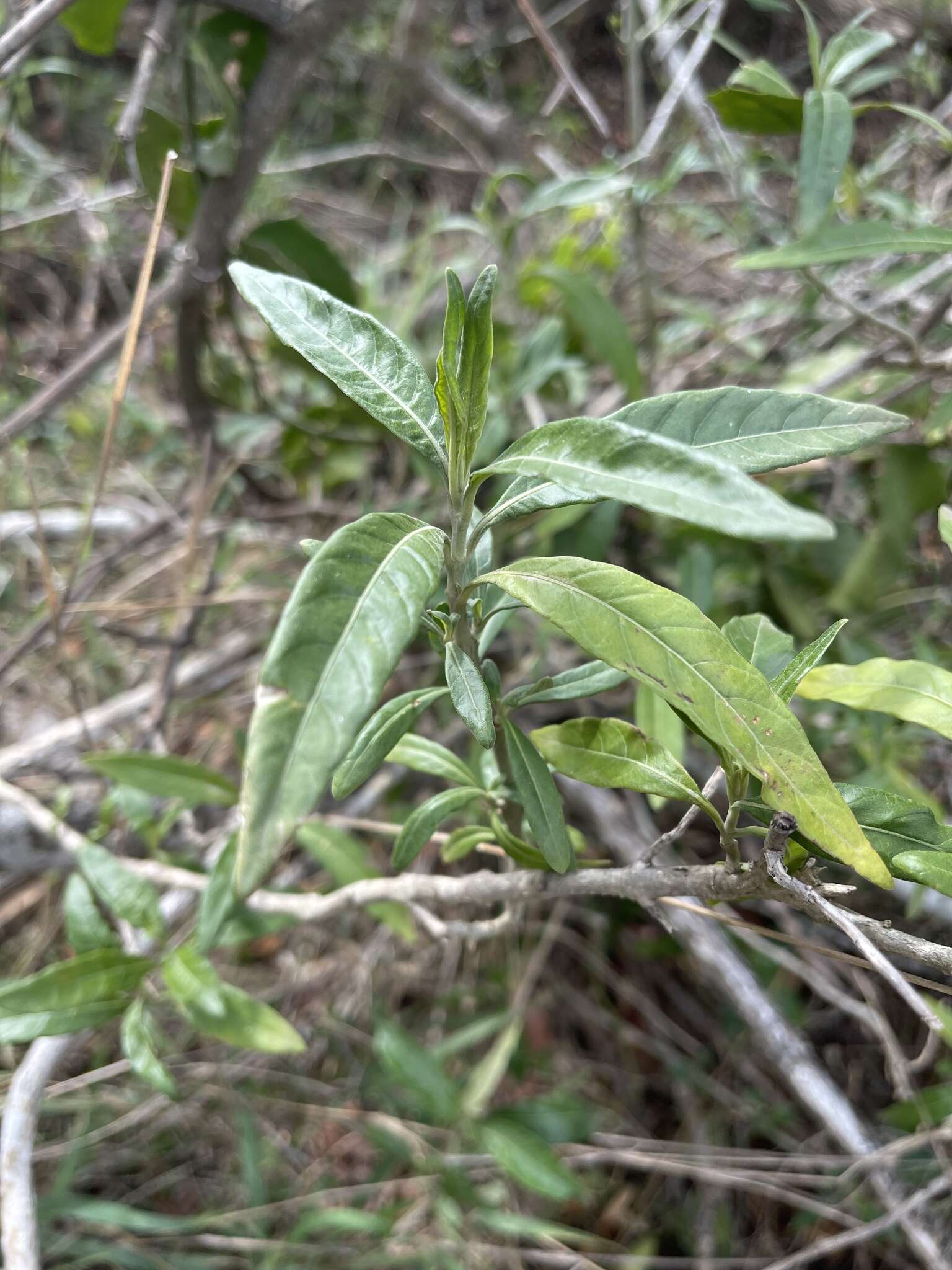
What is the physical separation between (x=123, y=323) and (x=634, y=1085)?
1948 mm

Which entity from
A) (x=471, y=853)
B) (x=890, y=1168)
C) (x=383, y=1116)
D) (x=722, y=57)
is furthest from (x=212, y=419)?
(x=722, y=57)

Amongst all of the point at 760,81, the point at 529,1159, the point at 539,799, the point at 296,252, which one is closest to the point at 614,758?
the point at 539,799

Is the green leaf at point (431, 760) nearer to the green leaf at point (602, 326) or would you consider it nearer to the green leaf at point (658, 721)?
the green leaf at point (658, 721)

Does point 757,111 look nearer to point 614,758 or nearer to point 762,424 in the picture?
point 762,424

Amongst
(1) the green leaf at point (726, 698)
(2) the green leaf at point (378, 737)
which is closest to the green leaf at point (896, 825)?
(1) the green leaf at point (726, 698)

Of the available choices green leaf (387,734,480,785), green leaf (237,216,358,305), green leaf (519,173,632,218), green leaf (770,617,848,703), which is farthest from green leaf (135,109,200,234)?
green leaf (770,617,848,703)

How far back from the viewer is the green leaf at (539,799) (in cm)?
72

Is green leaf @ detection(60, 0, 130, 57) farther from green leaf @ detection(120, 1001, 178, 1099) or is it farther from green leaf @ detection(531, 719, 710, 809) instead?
green leaf @ detection(120, 1001, 178, 1099)

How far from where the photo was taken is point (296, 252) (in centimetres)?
165

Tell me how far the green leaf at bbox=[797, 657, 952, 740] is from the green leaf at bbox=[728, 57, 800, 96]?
82 centimetres

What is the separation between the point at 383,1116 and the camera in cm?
166

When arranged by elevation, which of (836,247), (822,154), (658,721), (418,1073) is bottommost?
(418,1073)

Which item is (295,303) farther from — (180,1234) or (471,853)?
(180,1234)

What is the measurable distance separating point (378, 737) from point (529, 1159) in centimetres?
114
